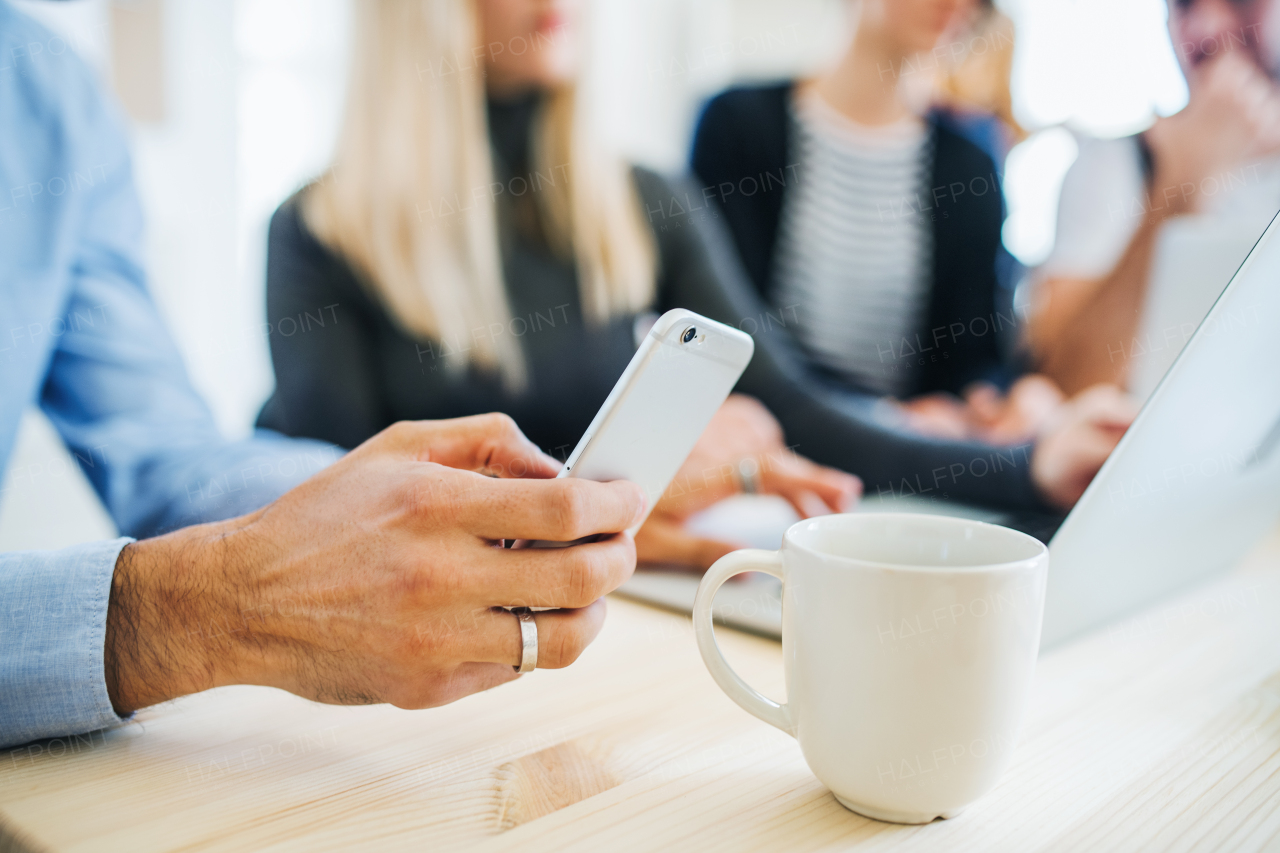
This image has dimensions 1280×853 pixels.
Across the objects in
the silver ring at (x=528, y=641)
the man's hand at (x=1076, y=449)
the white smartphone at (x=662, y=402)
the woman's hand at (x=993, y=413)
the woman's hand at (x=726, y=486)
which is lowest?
the woman's hand at (x=993, y=413)

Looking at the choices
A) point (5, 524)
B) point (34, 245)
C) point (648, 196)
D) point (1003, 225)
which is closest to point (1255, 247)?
point (34, 245)

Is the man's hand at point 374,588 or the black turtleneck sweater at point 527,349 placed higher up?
the man's hand at point 374,588

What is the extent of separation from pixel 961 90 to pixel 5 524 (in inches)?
110

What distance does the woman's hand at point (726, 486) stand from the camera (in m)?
0.65

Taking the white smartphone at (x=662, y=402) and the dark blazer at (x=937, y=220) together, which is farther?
the dark blazer at (x=937, y=220)

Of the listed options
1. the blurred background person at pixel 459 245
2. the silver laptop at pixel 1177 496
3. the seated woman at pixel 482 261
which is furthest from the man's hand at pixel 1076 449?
the blurred background person at pixel 459 245

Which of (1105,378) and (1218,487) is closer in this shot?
(1218,487)

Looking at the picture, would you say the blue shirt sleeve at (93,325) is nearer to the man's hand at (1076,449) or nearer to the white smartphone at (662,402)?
the white smartphone at (662,402)

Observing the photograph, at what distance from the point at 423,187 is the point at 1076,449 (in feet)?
3.18

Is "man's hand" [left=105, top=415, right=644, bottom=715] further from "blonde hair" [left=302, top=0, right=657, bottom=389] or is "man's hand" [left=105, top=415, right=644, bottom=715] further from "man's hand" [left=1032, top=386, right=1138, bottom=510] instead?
"blonde hair" [left=302, top=0, right=657, bottom=389]

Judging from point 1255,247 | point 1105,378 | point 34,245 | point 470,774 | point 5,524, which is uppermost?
point 1255,247

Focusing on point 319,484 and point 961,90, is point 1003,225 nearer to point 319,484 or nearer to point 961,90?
point 961,90

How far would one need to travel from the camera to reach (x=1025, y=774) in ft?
1.18

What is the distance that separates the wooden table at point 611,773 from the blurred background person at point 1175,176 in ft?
3.30
